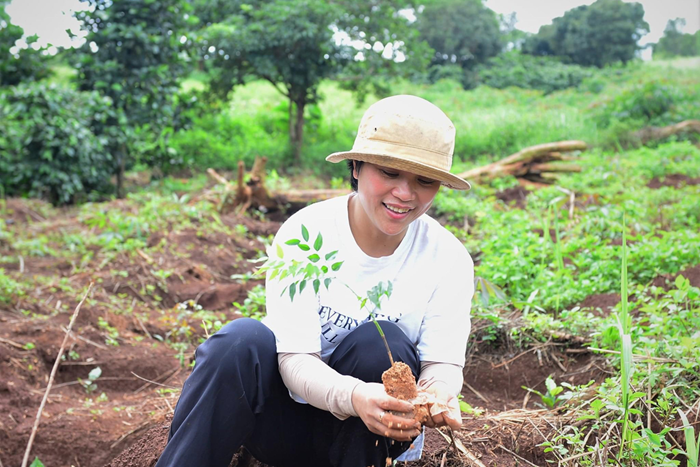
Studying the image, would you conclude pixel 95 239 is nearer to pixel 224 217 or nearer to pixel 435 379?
pixel 224 217

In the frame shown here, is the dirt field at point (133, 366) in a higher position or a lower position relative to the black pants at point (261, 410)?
lower

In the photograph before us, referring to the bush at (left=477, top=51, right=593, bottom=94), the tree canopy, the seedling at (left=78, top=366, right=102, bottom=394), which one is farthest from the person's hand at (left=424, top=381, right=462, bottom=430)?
the tree canopy

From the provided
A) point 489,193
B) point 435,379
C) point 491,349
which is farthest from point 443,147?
point 489,193

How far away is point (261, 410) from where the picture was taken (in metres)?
1.76

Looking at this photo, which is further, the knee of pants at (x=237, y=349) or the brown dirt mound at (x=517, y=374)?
the brown dirt mound at (x=517, y=374)

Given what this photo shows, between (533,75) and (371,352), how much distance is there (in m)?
17.9

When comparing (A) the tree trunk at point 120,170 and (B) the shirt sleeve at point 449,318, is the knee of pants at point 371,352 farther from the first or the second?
(A) the tree trunk at point 120,170

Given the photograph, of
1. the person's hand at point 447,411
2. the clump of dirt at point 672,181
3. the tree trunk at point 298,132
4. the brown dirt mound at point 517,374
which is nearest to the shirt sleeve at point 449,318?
the person's hand at point 447,411

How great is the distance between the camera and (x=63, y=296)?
390 cm

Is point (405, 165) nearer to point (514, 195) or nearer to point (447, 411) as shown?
point (447, 411)

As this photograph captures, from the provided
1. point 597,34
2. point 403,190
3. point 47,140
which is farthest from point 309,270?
point 597,34

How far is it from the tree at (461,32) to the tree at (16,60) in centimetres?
1297

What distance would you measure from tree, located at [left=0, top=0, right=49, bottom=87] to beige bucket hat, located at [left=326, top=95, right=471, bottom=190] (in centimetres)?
719

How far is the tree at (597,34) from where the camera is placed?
770 inches
